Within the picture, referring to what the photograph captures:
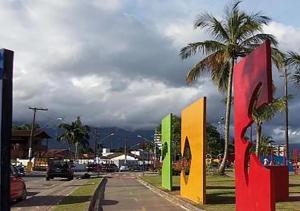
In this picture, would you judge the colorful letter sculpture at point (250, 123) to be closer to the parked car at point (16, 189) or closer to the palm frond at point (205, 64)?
the parked car at point (16, 189)

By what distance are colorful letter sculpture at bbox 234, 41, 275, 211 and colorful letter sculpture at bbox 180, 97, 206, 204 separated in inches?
191

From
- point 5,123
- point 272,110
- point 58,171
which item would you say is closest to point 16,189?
point 5,123

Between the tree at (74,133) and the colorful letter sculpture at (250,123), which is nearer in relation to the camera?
the colorful letter sculpture at (250,123)

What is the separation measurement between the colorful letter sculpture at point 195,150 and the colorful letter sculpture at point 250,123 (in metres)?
4.85

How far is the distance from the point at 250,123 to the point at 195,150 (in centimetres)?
752

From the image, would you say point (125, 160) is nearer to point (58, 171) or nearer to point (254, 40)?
point (58, 171)

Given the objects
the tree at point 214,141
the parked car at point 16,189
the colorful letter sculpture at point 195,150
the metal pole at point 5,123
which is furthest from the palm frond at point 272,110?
the tree at point 214,141

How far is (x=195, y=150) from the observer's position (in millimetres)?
22719

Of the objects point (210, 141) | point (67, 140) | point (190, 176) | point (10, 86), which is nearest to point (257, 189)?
point (10, 86)

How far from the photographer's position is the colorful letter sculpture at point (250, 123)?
13367 millimetres

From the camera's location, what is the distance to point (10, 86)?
7.91 metres

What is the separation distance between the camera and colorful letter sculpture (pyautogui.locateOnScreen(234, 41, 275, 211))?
13.4 meters

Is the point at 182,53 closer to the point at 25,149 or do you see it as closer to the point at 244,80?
the point at 244,80

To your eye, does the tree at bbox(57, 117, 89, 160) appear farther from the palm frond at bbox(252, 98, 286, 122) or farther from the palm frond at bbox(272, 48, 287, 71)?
the palm frond at bbox(272, 48, 287, 71)
